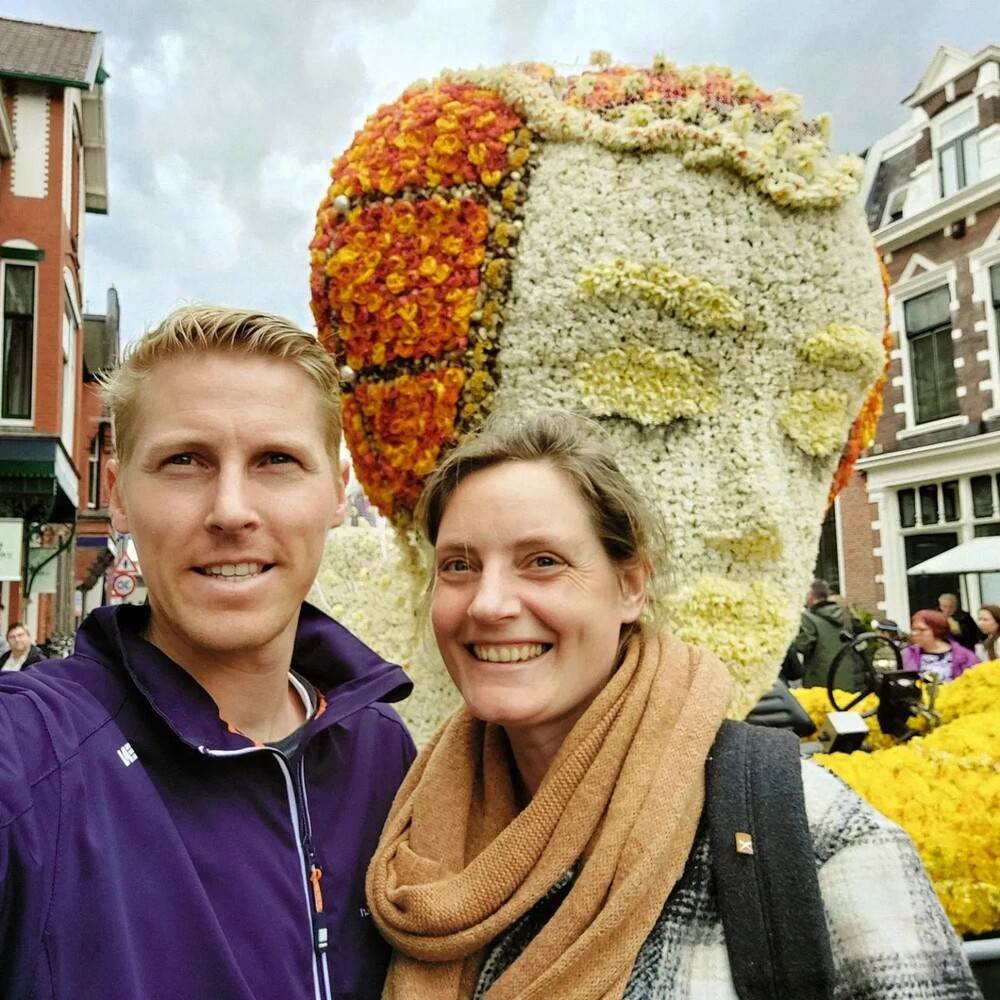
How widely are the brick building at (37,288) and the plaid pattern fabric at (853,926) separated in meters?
12.1

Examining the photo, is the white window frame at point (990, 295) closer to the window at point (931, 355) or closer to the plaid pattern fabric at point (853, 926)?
the window at point (931, 355)

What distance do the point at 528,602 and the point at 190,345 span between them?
0.62 metres

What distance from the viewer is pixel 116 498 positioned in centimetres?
139

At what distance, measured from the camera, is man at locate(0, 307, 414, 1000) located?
3.34 feet

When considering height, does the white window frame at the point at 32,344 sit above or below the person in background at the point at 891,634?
above

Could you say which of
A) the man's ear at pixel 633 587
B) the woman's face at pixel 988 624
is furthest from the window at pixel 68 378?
the man's ear at pixel 633 587

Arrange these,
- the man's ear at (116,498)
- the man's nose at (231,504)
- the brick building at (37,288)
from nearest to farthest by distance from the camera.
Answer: the man's nose at (231,504)
the man's ear at (116,498)
the brick building at (37,288)

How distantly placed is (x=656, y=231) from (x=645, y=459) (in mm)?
588

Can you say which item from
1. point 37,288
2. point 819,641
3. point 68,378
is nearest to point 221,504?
point 819,641

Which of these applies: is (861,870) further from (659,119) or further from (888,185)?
(888,185)

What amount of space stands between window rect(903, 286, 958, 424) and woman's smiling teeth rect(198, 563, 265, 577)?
44.2ft

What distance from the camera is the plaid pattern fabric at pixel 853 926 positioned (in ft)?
3.55

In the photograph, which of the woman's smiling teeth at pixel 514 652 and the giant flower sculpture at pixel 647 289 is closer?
the woman's smiling teeth at pixel 514 652

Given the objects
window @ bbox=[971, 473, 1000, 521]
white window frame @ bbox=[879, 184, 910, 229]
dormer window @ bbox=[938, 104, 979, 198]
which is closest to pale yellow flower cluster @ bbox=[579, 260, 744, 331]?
window @ bbox=[971, 473, 1000, 521]
